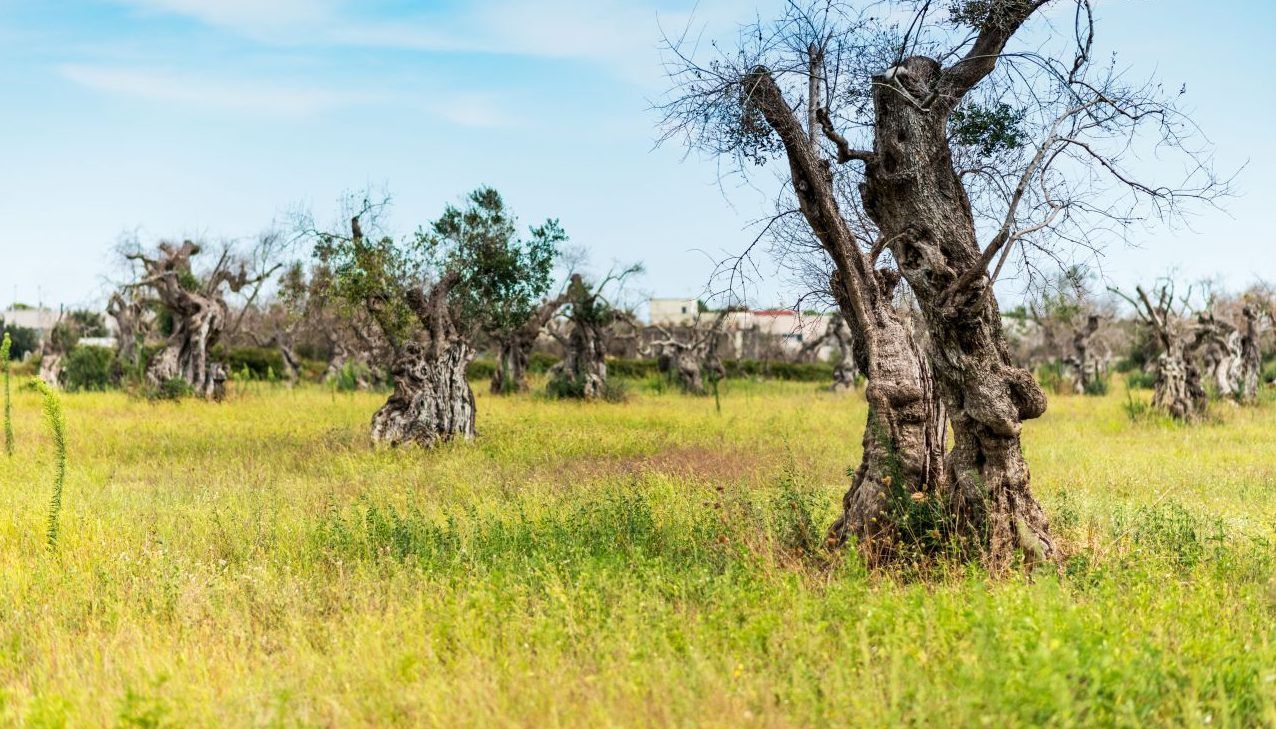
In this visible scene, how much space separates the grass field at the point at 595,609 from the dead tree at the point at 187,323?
45.9 feet

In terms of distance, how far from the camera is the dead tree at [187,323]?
2536 cm

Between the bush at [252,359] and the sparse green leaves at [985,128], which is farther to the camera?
the bush at [252,359]

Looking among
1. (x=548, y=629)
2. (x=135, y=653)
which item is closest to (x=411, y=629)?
(x=548, y=629)

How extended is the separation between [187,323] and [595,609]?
78.6ft

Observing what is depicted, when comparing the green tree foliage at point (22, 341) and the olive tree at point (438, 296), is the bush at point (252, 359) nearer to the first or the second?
the olive tree at point (438, 296)

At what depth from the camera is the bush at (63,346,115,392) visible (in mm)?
29938

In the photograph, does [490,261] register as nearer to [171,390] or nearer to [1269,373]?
[171,390]

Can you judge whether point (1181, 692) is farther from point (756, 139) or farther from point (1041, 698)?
point (756, 139)

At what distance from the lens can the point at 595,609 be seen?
18.8 ft

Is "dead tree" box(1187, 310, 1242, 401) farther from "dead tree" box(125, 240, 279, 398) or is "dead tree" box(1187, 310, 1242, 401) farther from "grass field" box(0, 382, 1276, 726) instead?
"dead tree" box(125, 240, 279, 398)

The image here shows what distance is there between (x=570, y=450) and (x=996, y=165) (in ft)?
26.0

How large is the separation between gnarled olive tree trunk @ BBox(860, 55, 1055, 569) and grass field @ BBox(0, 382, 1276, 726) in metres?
0.64

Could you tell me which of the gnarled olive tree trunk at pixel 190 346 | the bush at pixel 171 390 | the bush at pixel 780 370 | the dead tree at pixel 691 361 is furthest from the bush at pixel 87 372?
the bush at pixel 780 370

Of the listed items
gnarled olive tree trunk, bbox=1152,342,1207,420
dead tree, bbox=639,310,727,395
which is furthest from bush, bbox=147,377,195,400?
gnarled olive tree trunk, bbox=1152,342,1207,420
